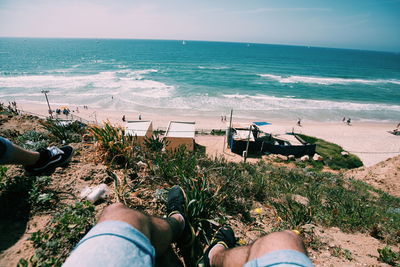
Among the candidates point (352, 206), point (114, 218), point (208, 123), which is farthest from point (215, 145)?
point (114, 218)

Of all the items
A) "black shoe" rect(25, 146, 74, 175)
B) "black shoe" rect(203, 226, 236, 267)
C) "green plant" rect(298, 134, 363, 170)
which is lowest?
"green plant" rect(298, 134, 363, 170)

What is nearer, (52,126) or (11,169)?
(11,169)

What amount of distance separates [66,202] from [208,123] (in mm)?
22776

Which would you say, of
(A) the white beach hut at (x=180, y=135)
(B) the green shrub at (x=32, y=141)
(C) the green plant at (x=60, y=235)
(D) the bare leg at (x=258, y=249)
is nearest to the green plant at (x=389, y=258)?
(D) the bare leg at (x=258, y=249)

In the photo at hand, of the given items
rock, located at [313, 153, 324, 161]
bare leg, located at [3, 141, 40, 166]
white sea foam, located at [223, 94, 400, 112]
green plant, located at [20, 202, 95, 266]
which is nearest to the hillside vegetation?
green plant, located at [20, 202, 95, 266]

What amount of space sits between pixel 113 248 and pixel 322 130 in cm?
2719

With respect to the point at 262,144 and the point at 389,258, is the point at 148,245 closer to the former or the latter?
the point at 389,258

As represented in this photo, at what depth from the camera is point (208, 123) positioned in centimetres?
2497

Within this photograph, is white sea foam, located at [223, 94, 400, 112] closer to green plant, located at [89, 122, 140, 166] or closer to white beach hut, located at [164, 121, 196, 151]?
white beach hut, located at [164, 121, 196, 151]

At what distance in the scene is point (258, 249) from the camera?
1.54 meters

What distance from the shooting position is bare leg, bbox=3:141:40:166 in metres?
2.41

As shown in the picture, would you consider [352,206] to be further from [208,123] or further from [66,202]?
[208,123]

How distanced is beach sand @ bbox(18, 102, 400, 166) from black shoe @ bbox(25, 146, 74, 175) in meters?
13.8

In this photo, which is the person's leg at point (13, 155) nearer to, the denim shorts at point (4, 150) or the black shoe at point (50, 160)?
the denim shorts at point (4, 150)
